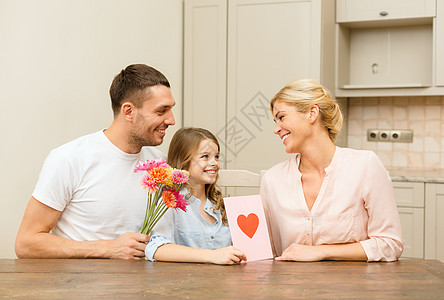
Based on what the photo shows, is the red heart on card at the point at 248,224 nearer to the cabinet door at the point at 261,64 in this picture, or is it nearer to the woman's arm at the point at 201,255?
the woman's arm at the point at 201,255

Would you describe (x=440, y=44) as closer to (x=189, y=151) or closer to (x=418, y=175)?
(x=418, y=175)

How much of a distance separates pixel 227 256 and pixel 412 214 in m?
2.17

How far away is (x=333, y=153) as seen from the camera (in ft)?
6.29

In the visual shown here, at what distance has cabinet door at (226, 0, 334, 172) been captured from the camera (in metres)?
3.54

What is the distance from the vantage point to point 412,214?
338 centimetres

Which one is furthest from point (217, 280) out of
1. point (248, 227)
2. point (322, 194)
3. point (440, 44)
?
point (440, 44)

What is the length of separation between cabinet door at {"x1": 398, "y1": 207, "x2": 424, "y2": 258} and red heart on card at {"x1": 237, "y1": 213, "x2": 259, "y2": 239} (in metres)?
2.00

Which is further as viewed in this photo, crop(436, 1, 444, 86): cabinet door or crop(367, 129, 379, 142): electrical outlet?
crop(367, 129, 379, 142): electrical outlet

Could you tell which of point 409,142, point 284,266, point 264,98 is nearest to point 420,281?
point 284,266

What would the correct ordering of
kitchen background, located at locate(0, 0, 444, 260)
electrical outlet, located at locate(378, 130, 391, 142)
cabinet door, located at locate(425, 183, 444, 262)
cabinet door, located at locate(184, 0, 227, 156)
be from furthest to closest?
electrical outlet, located at locate(378, 130, 391, 142) < cabinet door, located at locate(184, 0, 227, 156) < cabinet door, located at locate(425, 183, 444, 262) < kitchen background, located at locate(0, 0, 444, 260)

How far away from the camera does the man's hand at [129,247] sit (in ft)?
5.55

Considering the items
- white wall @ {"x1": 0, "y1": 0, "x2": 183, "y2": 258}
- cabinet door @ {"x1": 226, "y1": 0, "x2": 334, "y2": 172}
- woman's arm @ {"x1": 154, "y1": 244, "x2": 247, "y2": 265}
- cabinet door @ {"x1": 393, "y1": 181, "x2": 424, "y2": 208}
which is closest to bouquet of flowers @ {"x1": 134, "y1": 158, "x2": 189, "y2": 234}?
woman's arm @ {"x1": 154, "y1": 244, "x2": 247, "y2": 265}

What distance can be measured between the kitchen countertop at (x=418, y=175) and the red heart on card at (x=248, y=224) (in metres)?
2.00

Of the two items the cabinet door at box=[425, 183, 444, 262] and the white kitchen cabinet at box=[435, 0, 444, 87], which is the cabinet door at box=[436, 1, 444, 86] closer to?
the white kitchen cabinet at box=[435, 0, 444, 87]
